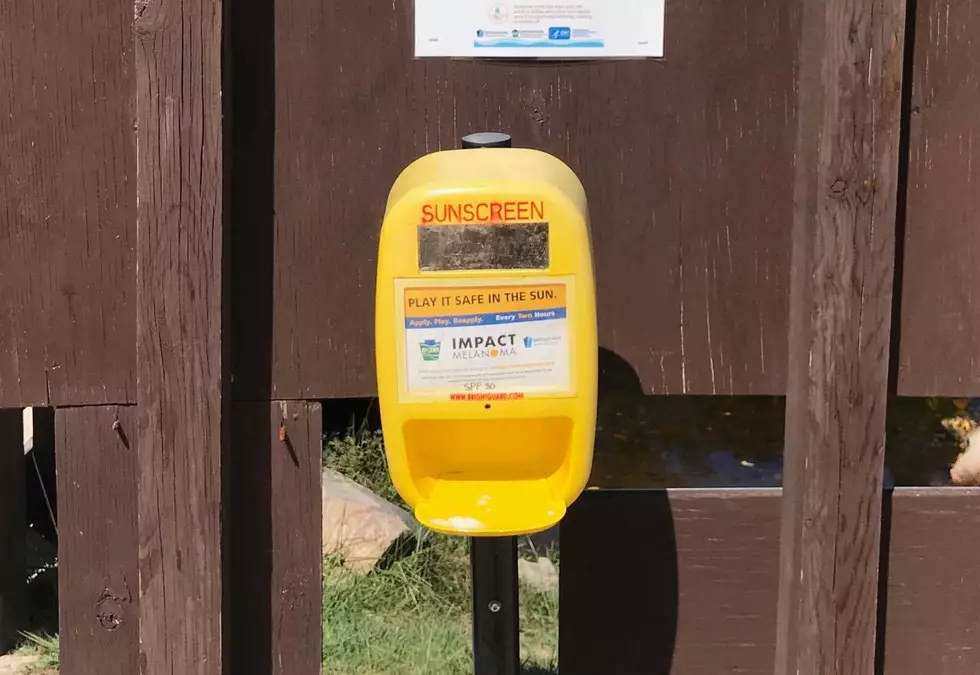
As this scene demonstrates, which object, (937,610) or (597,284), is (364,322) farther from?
(937,610)

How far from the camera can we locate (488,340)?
66.0 inches

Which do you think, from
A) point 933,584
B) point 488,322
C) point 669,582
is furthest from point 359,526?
point 488,322

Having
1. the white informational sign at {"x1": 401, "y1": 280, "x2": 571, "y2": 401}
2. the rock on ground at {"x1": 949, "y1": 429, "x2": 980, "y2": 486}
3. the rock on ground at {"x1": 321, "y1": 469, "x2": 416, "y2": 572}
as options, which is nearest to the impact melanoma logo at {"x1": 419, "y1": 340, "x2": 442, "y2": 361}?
the white informational sign at {"x1": 401, "y1": 280, "x2": 571, "y2": 401}

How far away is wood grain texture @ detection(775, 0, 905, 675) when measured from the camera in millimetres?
1900

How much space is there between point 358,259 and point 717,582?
1.04 meters

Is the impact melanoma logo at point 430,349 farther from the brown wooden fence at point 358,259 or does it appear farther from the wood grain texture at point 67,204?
the wood grain texture at point 67,204

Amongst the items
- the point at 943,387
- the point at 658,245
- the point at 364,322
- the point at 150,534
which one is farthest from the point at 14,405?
the point at 943,387

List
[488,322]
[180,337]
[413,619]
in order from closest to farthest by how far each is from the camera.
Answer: [488,322]
[180,337]
[413,619]

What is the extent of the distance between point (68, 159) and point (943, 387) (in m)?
1.84

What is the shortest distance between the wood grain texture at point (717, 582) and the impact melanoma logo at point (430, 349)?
64 centimetres

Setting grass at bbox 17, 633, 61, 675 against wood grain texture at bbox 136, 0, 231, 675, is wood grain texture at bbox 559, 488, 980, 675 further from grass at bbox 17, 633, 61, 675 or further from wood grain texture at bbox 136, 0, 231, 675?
grass at bbox 17, 633, 61, 675

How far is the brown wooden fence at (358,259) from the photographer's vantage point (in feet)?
6.32

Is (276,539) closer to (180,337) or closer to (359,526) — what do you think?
(180,337)

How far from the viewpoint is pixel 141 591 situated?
1.97 m
